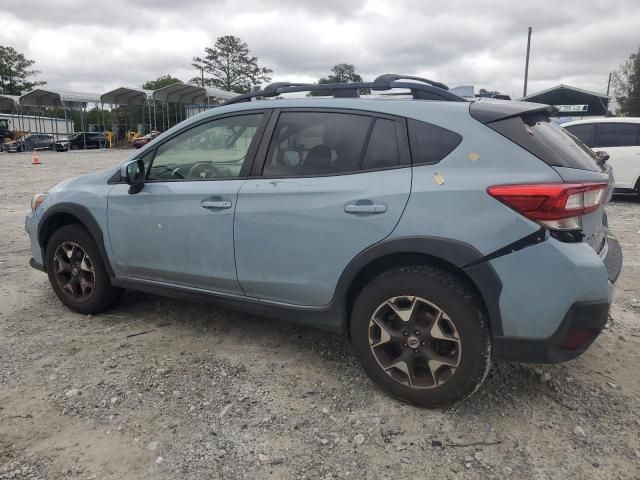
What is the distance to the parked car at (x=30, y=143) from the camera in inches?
1231

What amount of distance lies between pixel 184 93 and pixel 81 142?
371 inches

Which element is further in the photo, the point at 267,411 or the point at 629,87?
the point at 629,87

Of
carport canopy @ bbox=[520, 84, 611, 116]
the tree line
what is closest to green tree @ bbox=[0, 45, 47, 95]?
the tree line

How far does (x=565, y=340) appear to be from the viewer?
2.37 m

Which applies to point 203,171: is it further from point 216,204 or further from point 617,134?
point 617,134

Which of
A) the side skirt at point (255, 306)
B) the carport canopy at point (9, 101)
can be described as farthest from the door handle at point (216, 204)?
the carport canopy at point (9, 101)

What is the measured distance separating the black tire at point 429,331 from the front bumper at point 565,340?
0.31 ft

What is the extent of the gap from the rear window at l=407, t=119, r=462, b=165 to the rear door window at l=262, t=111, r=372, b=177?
28 cm

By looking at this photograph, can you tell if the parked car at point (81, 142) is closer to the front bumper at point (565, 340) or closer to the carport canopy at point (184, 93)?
the carport canopy at point (184, 93)

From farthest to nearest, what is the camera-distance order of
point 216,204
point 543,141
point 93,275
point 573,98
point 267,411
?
1. point 573,98
2. point 93,275
3. point 216,204
4. point 267,411
5. point 543,141

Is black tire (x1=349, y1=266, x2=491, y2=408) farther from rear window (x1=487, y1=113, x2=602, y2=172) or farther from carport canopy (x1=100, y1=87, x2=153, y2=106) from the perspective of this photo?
carport canopy (x1=100, y1=87, x2=153, y2=106)

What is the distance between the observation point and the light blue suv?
92.2 inches

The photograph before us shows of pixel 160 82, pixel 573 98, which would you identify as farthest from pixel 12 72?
pixel 573 98

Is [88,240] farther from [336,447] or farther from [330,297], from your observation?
[336,447]
